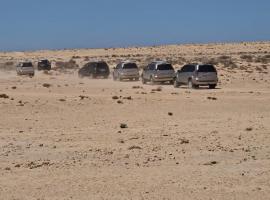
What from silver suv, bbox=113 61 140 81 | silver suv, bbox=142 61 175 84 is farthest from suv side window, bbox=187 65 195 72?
silver suv, bbox=113 61 140 81

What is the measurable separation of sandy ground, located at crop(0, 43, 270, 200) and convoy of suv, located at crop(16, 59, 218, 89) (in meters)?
13.7

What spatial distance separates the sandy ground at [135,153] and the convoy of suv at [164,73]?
13.7 metres

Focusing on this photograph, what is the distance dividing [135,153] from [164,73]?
3244 cm

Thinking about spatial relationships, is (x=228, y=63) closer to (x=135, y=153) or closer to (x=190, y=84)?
(x=190, y=84)

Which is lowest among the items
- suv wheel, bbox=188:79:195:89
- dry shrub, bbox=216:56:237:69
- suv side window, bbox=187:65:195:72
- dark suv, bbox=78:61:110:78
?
dry shrub, bbox=216:56:237:69

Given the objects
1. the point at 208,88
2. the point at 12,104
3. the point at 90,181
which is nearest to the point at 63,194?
the point at 90,181

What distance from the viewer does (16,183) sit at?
34.8 ft

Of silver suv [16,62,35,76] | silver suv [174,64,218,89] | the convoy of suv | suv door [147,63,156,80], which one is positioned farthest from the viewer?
silver suv [16,62,35,76]

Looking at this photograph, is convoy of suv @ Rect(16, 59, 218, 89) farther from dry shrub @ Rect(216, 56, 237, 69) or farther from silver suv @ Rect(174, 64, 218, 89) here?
dry shrub @ Rect(216, 56, 237, 69)

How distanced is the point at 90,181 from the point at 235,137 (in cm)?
630

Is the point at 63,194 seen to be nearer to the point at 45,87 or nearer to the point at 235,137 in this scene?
the point at 235,137

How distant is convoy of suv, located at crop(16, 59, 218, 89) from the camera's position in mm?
39219

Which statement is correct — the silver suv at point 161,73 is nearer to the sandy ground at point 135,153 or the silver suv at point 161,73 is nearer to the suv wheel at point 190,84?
the suv wheel at point 190,84

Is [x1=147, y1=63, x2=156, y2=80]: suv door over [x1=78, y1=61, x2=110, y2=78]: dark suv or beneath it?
over
